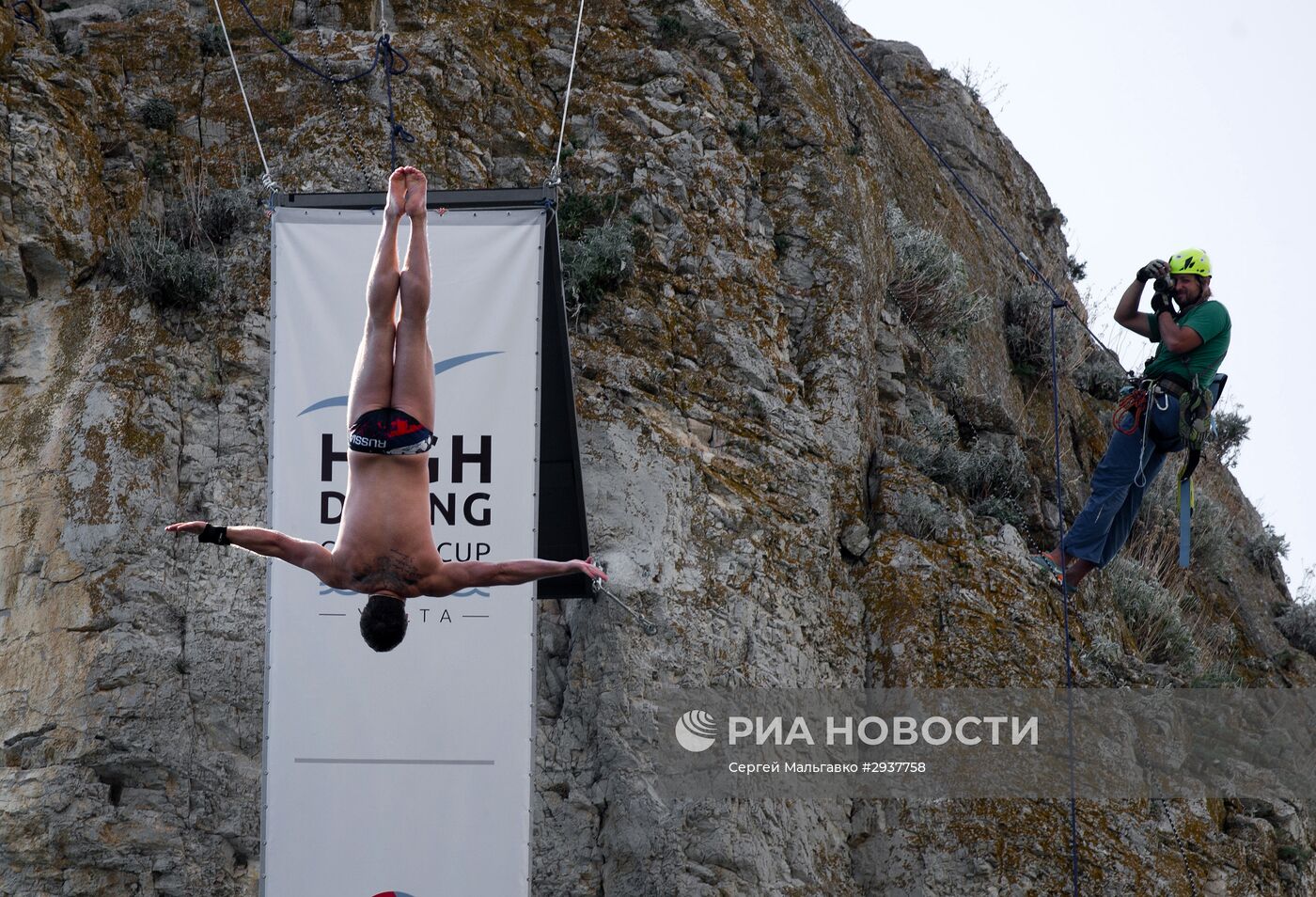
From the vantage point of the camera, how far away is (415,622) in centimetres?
926

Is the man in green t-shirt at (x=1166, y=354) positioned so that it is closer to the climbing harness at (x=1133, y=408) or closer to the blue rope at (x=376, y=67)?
the climbing harness at (x=1133, y=408)

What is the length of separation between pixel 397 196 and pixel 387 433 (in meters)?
1.30

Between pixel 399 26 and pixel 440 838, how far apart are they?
6.94 m

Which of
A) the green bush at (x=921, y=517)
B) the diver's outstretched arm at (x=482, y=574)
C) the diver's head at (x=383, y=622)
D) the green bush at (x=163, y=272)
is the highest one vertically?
the green bush at (x=163, y=272)

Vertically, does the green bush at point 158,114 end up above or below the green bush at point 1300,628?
above

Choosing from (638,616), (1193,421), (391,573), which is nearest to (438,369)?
(391,573)

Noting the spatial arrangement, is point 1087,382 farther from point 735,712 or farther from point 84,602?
point 84,602

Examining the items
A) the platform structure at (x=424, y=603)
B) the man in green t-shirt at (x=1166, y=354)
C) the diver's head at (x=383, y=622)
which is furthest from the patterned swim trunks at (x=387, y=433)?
the man in green t-shirt at (x=1166, y=354)

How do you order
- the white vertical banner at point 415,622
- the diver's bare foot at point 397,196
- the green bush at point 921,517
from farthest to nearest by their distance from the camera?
the green bush at point 921,517 → the white vertical banner at point 415,622 → the diver's bare foot at point 397,196

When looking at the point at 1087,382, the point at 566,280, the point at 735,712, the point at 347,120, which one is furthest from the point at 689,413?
the point at 1087,382

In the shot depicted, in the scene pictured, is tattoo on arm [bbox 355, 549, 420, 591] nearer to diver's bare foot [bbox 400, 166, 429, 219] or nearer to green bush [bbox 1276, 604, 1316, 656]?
diver's bare foot [bbox 400, 166, 429, 219]

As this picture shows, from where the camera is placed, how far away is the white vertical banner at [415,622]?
8.95 metres

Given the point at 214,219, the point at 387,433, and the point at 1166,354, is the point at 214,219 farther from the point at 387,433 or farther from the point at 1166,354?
the point at 1166,354
